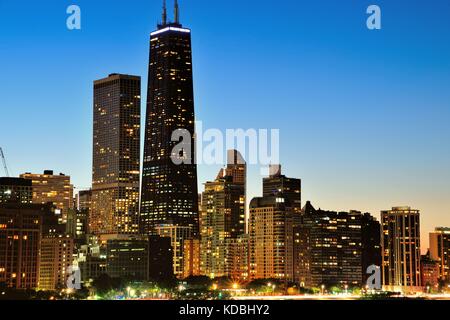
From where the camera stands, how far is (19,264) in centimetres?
19875
